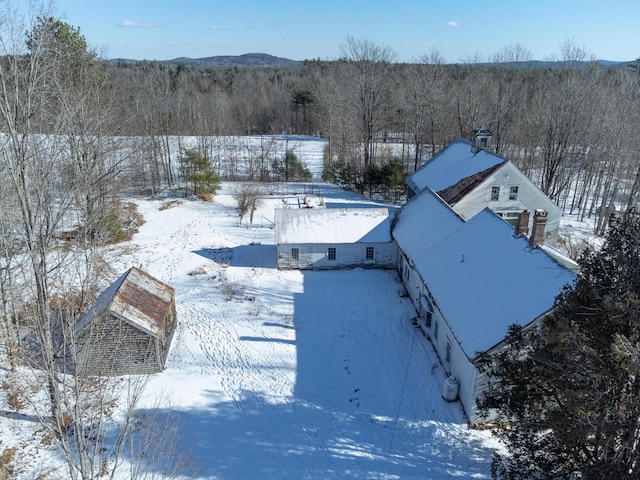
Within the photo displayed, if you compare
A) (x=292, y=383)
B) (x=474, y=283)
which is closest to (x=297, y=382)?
(x=292, y=383)

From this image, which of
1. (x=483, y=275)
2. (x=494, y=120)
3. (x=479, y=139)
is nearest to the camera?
(x=483, y=275)

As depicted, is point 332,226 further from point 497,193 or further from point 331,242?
point 497,193

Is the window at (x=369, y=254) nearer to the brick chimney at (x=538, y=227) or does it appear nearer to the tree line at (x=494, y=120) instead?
the brick chimney at (x=538, y=227)

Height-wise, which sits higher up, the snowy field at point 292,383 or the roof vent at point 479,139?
the roof vent at point 479,139

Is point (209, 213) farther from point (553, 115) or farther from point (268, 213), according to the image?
point (553, 115)

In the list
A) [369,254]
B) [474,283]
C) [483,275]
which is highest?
[483,275]

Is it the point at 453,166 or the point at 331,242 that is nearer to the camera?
the point at 331,242

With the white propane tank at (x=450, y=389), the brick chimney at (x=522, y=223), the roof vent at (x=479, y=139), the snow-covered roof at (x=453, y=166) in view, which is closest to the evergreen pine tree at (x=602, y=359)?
the white propane tank at (x=450, y=389)
